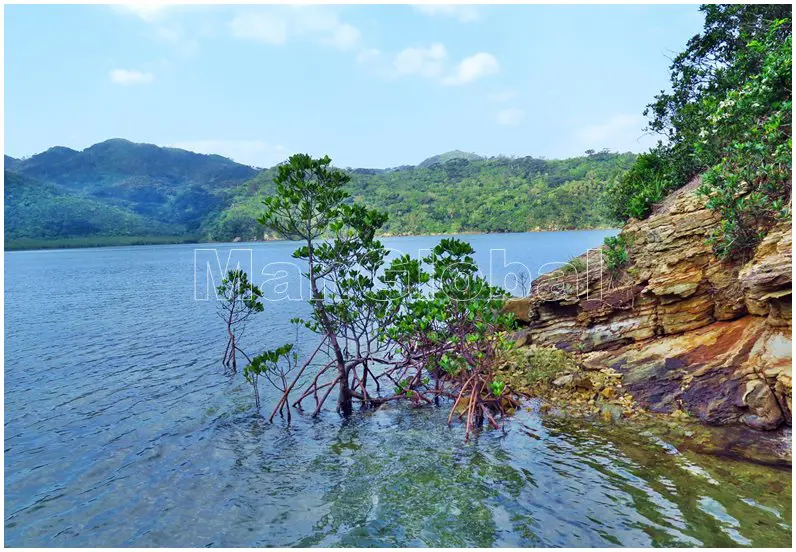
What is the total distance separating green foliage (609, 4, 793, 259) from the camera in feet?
44.3

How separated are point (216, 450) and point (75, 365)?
13993 mm

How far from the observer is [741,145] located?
1381 cm

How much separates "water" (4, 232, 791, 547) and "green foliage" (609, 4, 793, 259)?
7289 mm

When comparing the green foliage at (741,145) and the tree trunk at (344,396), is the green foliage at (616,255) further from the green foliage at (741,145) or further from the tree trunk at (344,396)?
the tree trunk at (344,396)

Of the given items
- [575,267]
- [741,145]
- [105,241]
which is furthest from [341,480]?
[105,241]

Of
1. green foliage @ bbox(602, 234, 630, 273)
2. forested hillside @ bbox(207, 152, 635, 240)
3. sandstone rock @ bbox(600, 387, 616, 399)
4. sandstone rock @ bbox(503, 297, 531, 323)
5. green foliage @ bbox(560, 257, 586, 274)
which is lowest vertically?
sandstone rock @ bbox(600, 387, 616, 399)

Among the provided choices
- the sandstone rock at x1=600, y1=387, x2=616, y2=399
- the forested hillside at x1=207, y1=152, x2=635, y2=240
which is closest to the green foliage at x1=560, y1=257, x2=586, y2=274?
the sandstone rock at x1=600, y1=387, x2=616, y2=399

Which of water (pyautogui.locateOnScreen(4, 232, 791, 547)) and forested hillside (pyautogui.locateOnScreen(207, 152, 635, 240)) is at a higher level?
forested hillside (pyautogui.locateOnScreen(207, 152, 635, 240))

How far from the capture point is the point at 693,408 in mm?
13039

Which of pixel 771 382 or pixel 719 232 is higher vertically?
pixel 719 232

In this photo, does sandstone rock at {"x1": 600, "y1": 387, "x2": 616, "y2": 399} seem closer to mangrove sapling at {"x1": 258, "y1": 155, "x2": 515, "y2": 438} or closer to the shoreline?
mangrove sapling at {"x1": 258, "y1": 155, "x2": 515, "y2": 438}

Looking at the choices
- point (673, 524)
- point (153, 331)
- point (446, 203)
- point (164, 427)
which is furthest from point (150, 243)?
point (673, 524)

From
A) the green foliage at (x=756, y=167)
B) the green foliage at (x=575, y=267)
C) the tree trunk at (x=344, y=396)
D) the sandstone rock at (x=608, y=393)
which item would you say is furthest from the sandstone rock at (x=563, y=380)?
the tree trunk at (x=344, y=396)

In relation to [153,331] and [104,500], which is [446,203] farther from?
[104,500]
